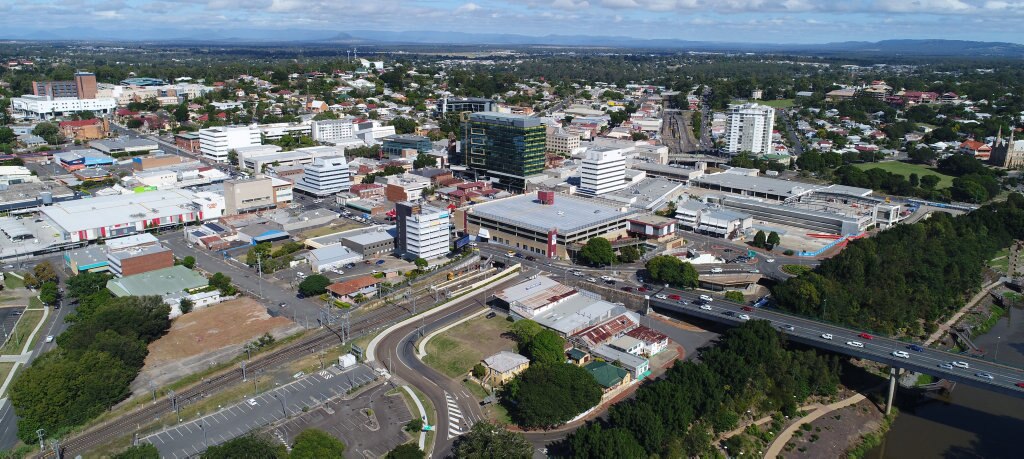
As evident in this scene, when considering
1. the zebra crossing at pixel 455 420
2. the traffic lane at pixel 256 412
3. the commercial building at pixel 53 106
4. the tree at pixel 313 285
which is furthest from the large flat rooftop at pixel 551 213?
the commercial building at pixel 53 106

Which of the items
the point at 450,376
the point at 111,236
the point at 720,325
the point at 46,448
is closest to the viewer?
the point at 46,448

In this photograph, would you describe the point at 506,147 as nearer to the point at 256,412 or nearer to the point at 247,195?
the point at 247,195

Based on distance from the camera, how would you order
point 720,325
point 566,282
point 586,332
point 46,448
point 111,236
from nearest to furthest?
1. point 46,448
2. point 586,332
3. point 720,325
4. point 566,282
5. point 111,236

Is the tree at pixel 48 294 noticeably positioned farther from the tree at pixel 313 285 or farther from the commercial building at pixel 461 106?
the commercial building at pixel 461 106

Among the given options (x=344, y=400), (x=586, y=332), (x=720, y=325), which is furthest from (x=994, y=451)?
(x=344, y=400)

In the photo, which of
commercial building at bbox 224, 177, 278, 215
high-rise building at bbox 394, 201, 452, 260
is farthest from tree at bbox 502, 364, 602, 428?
commercial building at bbox 224, 177, 278, 215

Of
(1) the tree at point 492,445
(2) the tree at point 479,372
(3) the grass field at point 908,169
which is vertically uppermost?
(3) the grass field at point 908,169

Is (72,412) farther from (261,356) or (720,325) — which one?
(720,325)
